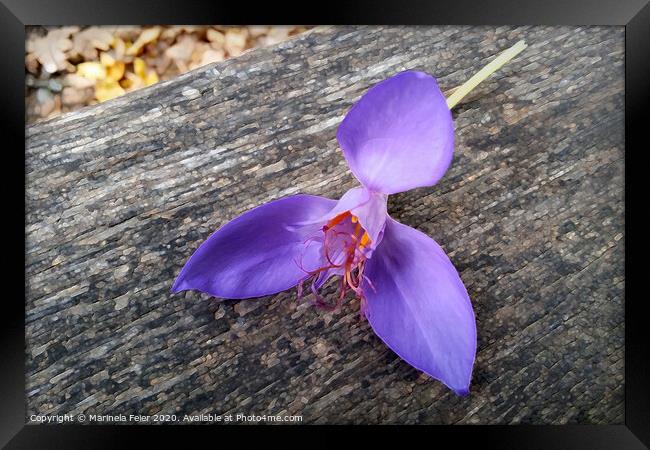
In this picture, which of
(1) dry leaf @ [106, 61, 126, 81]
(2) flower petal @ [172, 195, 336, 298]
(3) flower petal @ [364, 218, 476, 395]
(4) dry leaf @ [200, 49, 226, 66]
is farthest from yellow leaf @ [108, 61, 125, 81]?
(3) flower petal @ [364, 218, 476, 395]

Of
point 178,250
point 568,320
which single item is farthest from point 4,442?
point 568,320

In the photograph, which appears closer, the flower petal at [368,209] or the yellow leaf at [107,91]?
the flower petal at [368,209]

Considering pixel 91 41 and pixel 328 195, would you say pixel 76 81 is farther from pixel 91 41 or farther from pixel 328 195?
pixel 328 195

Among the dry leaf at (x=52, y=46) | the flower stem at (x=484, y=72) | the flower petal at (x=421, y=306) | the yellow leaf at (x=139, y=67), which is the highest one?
the dry leaf at (x=52, y=46)

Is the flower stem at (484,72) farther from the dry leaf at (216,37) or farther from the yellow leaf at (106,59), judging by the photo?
the yellow leaf at (106,59)

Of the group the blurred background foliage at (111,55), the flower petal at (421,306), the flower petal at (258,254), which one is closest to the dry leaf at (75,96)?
the blurred background foliage at (111,55)

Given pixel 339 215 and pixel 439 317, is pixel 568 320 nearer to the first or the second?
pixel 439 317

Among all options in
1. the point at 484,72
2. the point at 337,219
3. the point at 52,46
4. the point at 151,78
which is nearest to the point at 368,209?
the point at 337,219
